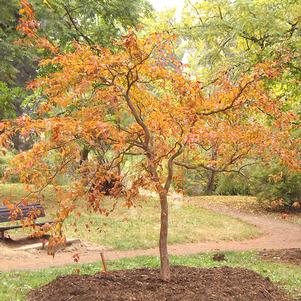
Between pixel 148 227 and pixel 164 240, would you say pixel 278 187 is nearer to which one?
pixel 148 227

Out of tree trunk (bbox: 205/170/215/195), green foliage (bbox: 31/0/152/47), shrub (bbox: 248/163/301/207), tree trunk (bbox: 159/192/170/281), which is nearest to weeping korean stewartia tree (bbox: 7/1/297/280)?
tree trunk (bbox: 159/192/170/281)

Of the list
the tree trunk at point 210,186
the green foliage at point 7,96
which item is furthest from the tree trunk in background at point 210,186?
the green foliage at point 7,96

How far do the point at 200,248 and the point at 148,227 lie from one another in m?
2.46

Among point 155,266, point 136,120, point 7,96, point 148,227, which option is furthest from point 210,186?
point 136,120

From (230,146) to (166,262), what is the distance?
1.80m

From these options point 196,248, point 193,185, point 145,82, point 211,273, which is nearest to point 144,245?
point 196,248

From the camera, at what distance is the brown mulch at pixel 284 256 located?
9920 mm

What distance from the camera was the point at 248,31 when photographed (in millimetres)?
11078

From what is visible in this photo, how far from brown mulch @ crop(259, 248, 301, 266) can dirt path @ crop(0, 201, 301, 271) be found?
4.10 ft

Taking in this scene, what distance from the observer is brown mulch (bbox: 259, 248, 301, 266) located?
9.92 m

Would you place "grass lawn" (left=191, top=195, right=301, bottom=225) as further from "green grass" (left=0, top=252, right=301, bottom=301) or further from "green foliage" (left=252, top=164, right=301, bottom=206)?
"green grass" (left=0, top=252, right=301, bottom=301)

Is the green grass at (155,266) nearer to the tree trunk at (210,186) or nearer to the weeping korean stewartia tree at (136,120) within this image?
the weeping korean stewartia tree at (136,120)

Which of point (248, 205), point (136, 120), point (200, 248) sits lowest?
point (200, 248)

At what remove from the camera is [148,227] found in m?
14.2
